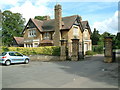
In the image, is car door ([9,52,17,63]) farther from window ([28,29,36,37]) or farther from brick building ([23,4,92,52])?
window ([28,29,36,37])

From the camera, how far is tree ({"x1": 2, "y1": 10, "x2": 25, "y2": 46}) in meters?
47.6

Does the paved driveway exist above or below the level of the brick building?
below

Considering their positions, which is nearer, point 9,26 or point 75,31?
point 75,31

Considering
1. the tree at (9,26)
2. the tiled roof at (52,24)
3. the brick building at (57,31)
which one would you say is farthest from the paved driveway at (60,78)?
the tree at (9,26)

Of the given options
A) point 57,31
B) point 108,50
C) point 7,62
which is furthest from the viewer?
point 57,31

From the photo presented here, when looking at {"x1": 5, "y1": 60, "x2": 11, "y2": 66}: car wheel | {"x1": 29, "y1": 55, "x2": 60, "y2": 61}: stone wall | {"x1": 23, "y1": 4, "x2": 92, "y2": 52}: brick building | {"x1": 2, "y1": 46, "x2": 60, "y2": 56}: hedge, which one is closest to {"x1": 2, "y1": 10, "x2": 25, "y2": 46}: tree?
{"x1": 23, "y1": 4, "x2": 92, "y2": 52}: brick building

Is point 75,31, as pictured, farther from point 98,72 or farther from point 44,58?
point 98,72

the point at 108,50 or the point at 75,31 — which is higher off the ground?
the point at 75,31

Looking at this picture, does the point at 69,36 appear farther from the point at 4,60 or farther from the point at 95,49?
the point at 4,60

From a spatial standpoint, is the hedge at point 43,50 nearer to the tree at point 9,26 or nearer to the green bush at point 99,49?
the green bush at point 99,49

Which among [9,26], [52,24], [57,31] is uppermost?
[9,26]

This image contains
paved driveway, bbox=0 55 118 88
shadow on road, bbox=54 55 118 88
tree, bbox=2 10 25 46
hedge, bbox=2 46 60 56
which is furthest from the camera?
tree, bbox=2 10 25 46

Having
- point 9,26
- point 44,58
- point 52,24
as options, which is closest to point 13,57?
point 44,58

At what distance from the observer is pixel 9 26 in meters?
50.0
